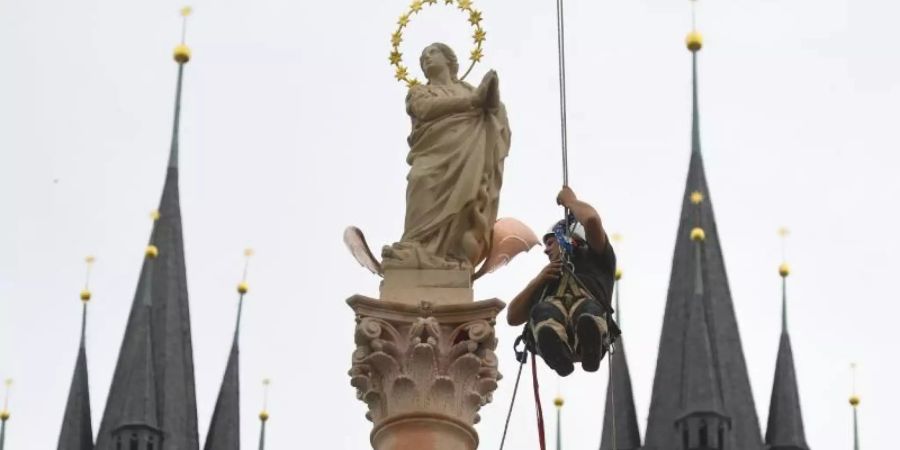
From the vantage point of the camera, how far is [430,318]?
2439cm

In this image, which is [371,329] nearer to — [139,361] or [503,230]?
[503,230]

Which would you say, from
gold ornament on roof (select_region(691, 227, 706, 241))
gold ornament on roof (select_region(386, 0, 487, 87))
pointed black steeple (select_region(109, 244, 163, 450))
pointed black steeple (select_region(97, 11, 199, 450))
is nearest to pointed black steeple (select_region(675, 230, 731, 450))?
gold ornament on roof (select_region(691, 227, 706, 241))

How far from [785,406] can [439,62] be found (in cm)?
3762

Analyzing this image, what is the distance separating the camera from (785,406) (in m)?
62.9

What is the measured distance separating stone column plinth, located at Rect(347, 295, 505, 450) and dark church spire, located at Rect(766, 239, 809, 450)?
3779 cm

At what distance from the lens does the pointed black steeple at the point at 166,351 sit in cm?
6034

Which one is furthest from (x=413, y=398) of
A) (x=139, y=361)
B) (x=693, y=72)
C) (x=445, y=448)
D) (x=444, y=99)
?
(x=693, y=72)

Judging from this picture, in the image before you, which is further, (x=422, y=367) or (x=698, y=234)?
(x=698, y=234)

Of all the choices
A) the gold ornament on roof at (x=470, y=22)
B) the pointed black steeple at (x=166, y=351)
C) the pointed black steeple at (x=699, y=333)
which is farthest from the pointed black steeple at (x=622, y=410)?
the gold ornament on roof at (x=470, y=22)

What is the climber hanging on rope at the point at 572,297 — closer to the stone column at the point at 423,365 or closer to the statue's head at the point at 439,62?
the stone column at the point at 423,365

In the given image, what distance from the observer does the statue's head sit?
2605 cm

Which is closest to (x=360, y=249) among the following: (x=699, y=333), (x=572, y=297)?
(x=572, y=297)

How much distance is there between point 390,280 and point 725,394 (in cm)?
3837

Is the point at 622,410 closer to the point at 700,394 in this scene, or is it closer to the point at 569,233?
the point at 700,394
